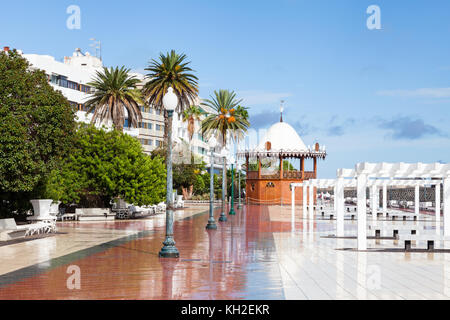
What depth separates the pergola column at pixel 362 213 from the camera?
1633cm

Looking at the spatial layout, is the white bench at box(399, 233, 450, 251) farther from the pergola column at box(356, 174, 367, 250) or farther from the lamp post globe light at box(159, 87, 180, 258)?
the lamp post globe light at box(159, 87, 180, 258)

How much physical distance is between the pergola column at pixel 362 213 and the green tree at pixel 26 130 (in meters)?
11.8

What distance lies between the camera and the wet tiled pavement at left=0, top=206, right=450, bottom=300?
9.71 meters

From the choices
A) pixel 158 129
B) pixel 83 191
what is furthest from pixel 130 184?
pixel 158 129

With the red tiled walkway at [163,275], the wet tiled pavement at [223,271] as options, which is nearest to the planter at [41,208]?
the wet tiled pavement at [223,271]

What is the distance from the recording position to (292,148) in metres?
64.4

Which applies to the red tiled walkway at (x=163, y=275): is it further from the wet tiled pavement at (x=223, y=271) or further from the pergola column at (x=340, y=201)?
the pergola column at (x=340, y=201)

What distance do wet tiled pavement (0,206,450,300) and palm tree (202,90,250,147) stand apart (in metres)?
43.3

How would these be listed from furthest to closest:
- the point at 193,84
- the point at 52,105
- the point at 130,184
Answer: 1. the point at 193,84
2. the point at 130,184
3. the point at 52,105

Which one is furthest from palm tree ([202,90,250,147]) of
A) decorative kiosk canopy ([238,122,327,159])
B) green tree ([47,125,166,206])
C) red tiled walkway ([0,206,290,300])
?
red tiled walkway ([0,206,290,300])

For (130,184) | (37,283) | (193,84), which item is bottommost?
(37,283)

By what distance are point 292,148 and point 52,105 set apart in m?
42.8
